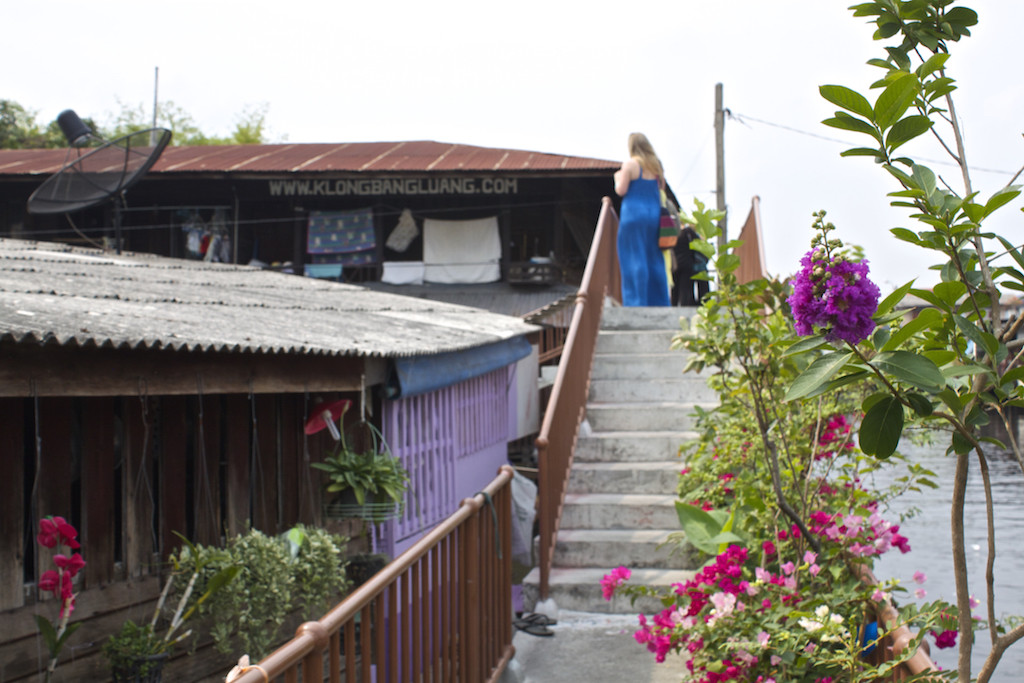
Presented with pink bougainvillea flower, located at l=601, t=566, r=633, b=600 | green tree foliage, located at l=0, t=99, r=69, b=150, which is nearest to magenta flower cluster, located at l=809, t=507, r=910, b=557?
pink bougainvillea flower, located at l=601, t=566, r=633, b=600

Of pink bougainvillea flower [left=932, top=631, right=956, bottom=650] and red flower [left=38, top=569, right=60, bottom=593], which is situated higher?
red flower [left=38, top=569, right=60, bottom=593]

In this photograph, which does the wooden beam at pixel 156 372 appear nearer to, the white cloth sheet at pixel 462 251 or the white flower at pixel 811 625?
the white flower at pixel 811 625

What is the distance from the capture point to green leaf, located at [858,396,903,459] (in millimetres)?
1498

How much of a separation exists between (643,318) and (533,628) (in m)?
4.63

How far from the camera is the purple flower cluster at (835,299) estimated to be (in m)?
1.56

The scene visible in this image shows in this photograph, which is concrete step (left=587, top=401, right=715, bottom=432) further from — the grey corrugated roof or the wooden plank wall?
the wooden plank wall

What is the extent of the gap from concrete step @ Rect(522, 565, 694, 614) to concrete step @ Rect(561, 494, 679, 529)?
1.83ft

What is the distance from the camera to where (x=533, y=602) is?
17.0 ft

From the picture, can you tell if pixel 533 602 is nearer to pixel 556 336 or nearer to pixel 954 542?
pixel 954 542

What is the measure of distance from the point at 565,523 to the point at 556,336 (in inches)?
314

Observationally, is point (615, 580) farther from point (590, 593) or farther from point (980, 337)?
point (980, 337)

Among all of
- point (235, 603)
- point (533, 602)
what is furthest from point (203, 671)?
point (533, 602)

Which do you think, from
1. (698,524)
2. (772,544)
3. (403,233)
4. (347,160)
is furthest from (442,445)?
(347,160)

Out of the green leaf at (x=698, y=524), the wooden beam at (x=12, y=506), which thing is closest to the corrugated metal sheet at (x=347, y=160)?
the green leaf at (x=698, y=524)
